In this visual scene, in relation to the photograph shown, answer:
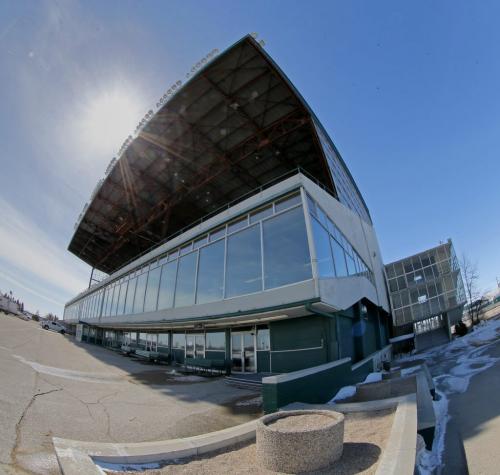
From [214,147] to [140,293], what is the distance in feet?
41.2

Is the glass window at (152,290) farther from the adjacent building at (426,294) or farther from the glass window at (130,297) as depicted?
the adjacent building at (426,294)

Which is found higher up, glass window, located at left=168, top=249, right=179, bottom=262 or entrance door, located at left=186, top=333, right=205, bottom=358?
glass window, located at left=168, top=249, right=179, bottom=262

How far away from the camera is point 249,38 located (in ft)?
45.3

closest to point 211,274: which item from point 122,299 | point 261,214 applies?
point 261,214

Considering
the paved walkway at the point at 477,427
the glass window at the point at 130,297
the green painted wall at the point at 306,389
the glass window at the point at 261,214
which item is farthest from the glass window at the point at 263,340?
the glass window at the point at 130,297

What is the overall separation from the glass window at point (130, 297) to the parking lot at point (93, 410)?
11760 mm

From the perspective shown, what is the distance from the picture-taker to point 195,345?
17.0 metres

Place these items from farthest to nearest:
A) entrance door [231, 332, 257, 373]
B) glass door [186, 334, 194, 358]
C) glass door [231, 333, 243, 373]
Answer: glass door [186, 334, 194, 358]
glass door [231, 333, 243, 373]
entrance door [231, 332, 257, 373]

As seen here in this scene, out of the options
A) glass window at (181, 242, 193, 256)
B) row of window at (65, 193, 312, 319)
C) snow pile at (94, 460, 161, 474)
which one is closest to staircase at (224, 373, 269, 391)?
row of window at (65, 193, 312, 319)

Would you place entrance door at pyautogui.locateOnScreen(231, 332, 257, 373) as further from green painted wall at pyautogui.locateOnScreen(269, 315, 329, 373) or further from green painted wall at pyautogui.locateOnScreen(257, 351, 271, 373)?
green painted wall at pyautogui.locateOnScreen(269, 315, 329, 373)

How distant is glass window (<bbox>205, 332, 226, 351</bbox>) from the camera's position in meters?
15.1

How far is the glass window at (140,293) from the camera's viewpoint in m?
22.0

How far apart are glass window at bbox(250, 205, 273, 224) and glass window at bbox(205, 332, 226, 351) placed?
6.35 m

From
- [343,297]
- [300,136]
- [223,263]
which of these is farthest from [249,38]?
[343,297]
